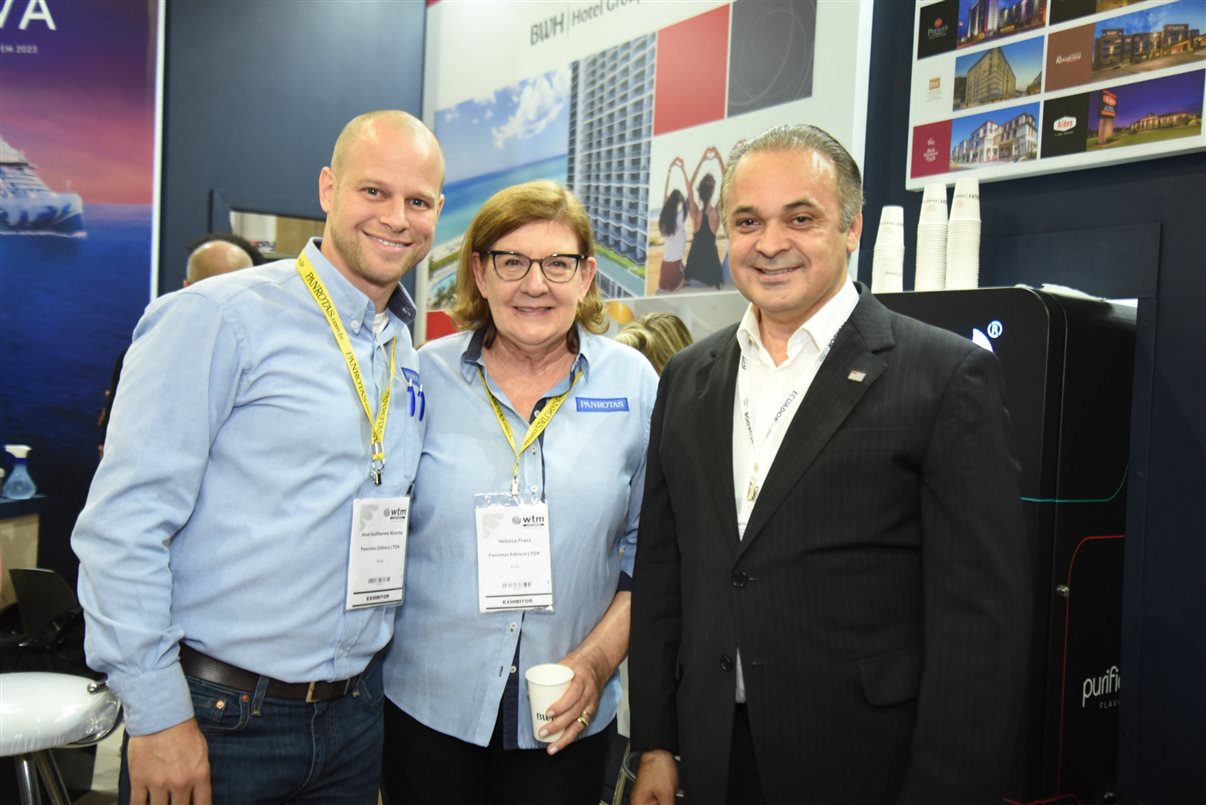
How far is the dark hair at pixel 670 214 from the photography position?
13.8 feet

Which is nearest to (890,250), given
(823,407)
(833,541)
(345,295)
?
(823,407)

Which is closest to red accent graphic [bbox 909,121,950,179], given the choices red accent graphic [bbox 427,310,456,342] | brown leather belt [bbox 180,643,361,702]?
brown leather belt [bbox 180,643,361,702]

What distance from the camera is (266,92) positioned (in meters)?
5.68

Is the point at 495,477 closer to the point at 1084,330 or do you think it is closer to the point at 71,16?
the point at 1084,330

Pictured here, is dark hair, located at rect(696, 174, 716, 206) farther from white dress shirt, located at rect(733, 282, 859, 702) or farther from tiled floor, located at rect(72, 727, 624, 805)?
white dress shirt, located at rect(733, 282, 859, 702)

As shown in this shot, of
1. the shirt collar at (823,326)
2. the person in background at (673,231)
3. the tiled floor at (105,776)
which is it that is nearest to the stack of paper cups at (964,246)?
Result: the shirt collar at (823,326)

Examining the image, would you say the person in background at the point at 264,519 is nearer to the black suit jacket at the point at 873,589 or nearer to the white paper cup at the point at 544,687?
the white paper cup at the point at 544,687

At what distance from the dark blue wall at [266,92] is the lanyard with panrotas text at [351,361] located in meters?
4.04

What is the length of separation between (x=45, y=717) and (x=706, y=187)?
3.06 meters

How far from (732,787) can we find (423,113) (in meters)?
5.52

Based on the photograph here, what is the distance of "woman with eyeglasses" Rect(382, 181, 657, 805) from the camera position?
185 centimetres

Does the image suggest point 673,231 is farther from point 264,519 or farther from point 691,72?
point 264,519

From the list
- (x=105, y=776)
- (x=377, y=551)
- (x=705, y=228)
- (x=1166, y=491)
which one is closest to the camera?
(x=377, y=551)

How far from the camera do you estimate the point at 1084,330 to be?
2.40 meters
